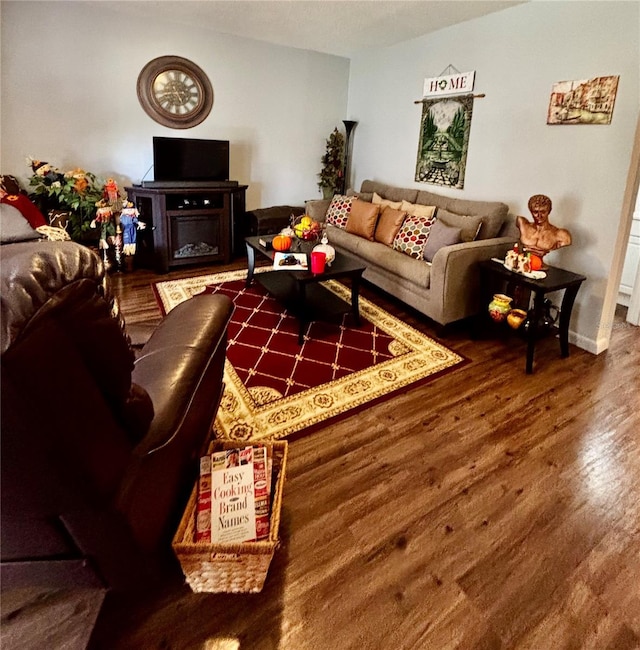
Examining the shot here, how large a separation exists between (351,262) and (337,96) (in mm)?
3196

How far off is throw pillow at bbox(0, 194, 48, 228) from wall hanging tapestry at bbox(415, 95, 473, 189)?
11.7ft

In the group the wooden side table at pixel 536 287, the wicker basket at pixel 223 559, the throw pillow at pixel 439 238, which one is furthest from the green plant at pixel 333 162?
the wicker basket at pixel 223 559

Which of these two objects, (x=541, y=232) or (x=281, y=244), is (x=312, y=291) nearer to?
(x=281, y=244)

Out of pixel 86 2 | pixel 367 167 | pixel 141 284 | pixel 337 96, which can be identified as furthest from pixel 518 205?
pixel 86 2

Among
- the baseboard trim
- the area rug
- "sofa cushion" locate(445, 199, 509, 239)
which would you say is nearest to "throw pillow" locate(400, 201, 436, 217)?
"sofa cushion" locate(445, 199, 509, 239)

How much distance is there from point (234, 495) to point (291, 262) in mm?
1986

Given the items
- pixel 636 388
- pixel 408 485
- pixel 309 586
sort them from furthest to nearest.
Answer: pixel 636 388
pixel 408 485
pixel 309 586

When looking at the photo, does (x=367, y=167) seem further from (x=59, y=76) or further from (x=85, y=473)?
(x=85, y=473)

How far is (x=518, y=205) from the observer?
3412 mm

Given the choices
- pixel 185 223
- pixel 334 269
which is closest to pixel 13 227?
pixel 185 223

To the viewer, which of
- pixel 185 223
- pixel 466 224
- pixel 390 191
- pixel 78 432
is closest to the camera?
pixel 78 432

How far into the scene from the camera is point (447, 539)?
5.13 feet

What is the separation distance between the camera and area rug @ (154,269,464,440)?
7.23ft

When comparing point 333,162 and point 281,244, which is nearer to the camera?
point 281,244
